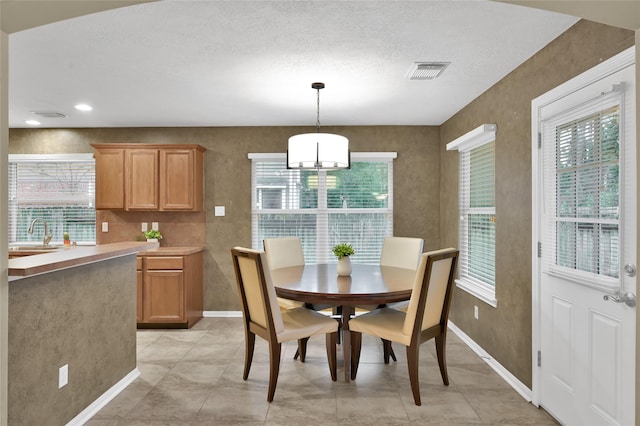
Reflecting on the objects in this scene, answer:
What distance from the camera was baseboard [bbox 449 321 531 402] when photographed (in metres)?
2.69

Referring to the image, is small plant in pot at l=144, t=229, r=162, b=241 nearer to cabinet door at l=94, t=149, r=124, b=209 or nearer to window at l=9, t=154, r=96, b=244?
cabinet door at l=94, t=149, r=124, b=209

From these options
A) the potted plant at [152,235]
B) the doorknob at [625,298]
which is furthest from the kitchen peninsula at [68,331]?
the doorknob at [625,298]

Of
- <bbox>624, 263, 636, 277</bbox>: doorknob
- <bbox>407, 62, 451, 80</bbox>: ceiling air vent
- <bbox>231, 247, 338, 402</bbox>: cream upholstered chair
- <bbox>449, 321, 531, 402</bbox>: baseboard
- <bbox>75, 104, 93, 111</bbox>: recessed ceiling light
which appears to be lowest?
<bbox>449, 321, 531, 402</bbox>: baseboard

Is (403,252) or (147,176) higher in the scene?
(147,176)

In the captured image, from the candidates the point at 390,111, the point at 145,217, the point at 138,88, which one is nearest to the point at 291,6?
the point at 138,88

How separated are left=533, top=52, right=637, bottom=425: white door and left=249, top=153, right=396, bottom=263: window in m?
2.42

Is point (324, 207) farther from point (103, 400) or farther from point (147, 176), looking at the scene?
point (103, 400)

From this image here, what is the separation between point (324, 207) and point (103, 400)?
305 cm

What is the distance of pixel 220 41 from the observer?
2441mm

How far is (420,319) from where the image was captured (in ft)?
8.29

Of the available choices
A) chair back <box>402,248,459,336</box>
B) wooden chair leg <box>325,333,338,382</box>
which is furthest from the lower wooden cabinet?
chair back <box>402,248,459,336</box>

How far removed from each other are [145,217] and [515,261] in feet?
13.5

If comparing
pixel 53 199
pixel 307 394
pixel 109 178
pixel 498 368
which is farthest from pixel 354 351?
pixel 53 199

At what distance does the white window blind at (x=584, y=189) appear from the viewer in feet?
6.28
